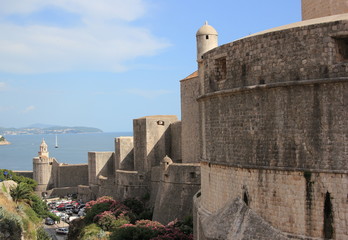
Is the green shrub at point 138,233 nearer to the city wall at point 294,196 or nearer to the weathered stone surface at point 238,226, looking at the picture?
the weathered stone surface at point 238,226

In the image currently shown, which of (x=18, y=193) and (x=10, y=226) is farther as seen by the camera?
(x=18, y=193)

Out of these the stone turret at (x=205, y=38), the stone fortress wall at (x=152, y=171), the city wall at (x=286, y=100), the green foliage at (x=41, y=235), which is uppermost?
the stone turret at (x=205, y=38)

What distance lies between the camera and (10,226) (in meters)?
20.8

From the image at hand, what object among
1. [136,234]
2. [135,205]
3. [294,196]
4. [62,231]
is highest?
[294,196]

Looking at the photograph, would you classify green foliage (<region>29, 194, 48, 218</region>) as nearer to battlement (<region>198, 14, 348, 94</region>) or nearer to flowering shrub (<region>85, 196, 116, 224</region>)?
flowering shrub (<region>85, 196, 116, 224</region>)

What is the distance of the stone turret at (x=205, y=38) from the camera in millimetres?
22894

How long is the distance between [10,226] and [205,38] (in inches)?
476

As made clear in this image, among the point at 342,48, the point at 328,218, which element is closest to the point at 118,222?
the point at 328,218

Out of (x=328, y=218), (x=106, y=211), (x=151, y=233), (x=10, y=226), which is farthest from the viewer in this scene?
(x=106, y=211)

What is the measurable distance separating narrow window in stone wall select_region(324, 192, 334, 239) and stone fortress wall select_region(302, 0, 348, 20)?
213 inches

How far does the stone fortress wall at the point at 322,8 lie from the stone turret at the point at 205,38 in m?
9.70

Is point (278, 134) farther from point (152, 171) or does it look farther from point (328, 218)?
point (152, 171)

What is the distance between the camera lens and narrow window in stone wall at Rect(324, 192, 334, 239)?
7969 mm

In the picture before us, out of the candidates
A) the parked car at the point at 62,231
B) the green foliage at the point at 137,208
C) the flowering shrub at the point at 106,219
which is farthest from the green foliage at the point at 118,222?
the parked car at the point at 62,231
